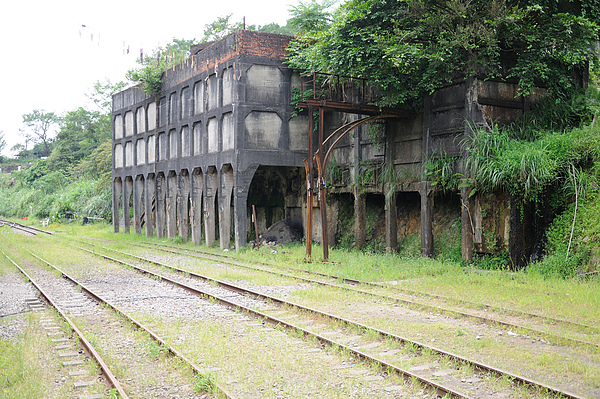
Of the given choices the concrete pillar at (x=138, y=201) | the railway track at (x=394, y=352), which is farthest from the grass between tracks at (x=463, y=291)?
the concrete pillar at (x=138, y=201)

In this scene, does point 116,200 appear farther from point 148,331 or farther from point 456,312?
point 456,312

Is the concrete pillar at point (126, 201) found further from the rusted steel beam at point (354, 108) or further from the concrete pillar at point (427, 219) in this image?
the concrete pillar at point (427, 219)

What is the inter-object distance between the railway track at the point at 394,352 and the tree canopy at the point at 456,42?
820 cm

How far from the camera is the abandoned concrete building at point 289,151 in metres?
16.6

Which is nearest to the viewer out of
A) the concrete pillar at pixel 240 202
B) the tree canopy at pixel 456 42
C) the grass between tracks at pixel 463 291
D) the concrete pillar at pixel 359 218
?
the grass between tracks at pixel 463 291

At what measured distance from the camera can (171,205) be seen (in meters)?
29.2

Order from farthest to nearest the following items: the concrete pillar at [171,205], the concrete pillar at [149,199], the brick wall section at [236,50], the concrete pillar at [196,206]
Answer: the concrete pillar at [149,199], the concrete pillar at [171,205], the concrete pillar at [196,206], the brick wall section at [236,50]

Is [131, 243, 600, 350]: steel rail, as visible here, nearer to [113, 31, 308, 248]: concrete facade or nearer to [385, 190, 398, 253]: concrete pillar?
[385, 190, 398, 253]: concrete pillar

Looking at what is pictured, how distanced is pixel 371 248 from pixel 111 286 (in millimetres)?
9743

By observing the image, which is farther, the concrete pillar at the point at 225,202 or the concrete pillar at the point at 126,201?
the concrete pillar at the point at 126,201

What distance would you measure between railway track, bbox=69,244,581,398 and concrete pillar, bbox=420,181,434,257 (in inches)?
294

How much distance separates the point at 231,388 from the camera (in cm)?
637

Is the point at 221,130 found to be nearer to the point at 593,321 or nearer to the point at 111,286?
the point at 111,286

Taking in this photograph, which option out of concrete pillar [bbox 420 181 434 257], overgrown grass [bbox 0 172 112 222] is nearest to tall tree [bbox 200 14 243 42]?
overgrown grass [bbox 0 172 112 222]
